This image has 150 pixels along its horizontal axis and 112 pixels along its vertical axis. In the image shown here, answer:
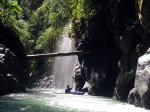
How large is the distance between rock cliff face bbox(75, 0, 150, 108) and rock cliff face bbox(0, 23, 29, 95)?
5756 millimetres

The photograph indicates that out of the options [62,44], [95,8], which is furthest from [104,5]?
[62,44]

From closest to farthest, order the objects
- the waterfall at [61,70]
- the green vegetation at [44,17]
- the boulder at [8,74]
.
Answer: the boulder at [8,74], the green vegetation at [44,17], the waterfall at [61,70]

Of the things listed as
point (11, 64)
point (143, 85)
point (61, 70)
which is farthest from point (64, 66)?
point (143, 85)

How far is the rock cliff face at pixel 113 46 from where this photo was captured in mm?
25816

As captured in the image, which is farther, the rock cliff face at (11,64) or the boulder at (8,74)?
the rock cliff face at (11,64)

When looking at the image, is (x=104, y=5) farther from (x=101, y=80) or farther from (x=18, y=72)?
(x=18, y=72)

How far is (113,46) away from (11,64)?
9113mm

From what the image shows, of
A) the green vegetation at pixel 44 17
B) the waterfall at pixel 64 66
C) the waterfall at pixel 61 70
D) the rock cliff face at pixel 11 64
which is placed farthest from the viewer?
the waterfall at pixel 61 70

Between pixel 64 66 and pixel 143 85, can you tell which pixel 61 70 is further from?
pixel 143 85

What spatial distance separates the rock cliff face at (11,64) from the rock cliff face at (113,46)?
18.9 ft

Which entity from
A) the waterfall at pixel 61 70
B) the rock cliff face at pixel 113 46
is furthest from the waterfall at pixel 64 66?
the rock cliff face at pixel 113 46

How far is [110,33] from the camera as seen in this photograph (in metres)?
32.4

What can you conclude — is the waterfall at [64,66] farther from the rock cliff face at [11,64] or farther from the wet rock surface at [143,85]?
the wet rock surface at [143,85]

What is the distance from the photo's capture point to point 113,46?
3325 centimetres
